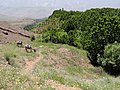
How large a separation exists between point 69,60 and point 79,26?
994 inches

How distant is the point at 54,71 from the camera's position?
1908 cm

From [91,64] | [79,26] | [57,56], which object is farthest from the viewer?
[79,26]

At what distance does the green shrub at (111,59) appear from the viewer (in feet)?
115

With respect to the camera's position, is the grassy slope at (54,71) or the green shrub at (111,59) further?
the green shrub at (111,59)

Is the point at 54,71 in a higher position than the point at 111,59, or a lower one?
higher

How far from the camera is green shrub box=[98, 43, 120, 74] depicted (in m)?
35.1

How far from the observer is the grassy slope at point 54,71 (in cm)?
1124

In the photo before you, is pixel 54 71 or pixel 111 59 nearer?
pixel 54 71

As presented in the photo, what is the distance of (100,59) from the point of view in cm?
3772

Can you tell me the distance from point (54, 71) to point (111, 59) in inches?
679

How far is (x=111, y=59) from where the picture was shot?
116ft

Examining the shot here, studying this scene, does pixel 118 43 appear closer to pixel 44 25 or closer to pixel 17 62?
pixel 17 62

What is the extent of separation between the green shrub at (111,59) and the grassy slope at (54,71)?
949 millimetres

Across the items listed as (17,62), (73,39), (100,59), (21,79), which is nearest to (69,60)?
(100,59)
